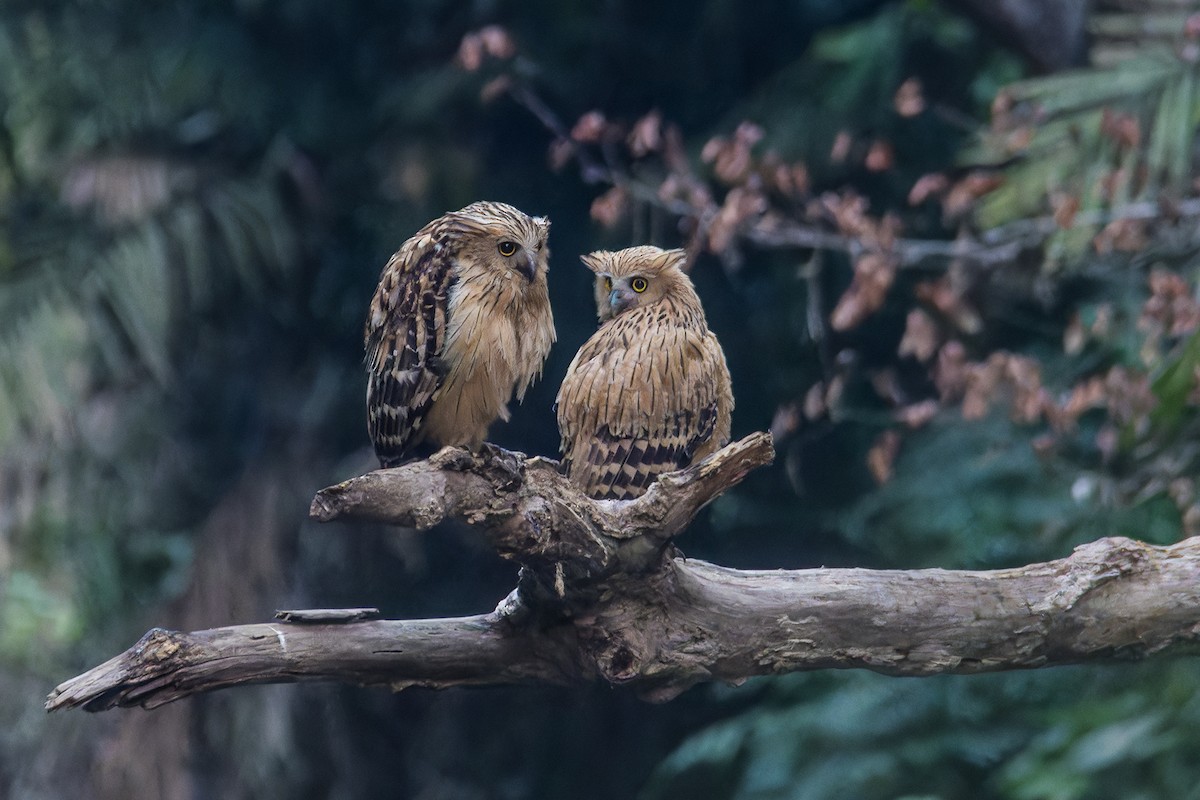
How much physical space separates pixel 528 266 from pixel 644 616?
62cm

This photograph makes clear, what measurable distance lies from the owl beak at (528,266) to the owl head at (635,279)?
482 millimetres

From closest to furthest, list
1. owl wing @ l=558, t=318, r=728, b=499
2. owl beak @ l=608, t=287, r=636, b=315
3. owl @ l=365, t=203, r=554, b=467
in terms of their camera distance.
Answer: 1. owl @ l=365, t=203, r=554, b=467
2. owl wing @ l=558, t=318, r=728, b=499
3. owl beak @ l=608, t=287, r=636, b=315

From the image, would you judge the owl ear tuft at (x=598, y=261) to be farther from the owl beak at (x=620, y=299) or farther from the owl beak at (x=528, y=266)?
the owl beak at (x=528, y=266)

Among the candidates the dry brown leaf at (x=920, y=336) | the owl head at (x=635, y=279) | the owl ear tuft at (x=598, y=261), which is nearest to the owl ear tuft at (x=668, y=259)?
the owl head at (x=635, y=279)

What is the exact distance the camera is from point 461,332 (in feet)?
6.75

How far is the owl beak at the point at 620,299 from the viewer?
2.59 metres

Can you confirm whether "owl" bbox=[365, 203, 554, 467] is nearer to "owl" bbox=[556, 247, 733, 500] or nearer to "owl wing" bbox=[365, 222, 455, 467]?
"owl wing" bbox=[365, 222, 455, 467]

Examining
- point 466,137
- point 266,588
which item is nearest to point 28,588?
point 266,588

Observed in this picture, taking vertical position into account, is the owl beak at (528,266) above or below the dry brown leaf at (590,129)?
below

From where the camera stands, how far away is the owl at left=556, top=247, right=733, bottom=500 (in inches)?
93.3

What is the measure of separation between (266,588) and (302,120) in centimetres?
146

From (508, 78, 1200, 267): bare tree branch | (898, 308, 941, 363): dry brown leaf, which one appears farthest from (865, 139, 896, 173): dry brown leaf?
(898, 308, 941, 363): dry brown leaf

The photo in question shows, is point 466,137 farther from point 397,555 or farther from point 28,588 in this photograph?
point 28,588

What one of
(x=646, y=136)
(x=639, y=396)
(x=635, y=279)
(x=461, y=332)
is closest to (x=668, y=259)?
(x=635, y=279)
